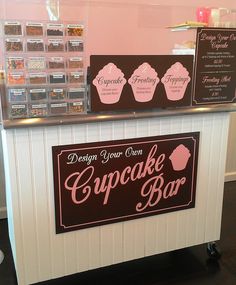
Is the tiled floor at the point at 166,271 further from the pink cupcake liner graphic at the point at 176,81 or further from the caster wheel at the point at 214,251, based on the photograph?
the pink cupcake liner graphic at the point at 176,81

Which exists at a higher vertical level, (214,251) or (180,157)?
(180,157)

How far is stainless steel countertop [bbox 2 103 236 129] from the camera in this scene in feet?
5.34

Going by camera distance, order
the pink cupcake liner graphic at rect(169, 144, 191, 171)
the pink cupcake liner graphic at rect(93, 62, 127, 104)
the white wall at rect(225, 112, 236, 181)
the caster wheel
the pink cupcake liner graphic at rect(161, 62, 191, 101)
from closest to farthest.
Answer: the pink cupcake liner graphic at rect(93, 62, 127, 104) < the pink cupcake liner graphic at rect(161, 62, 191, 101) < the pink cupcake liner graphic at rect(169, 144, 191, 171) < the caster wheel < the white wall at rect(225, 112, 236, 181)

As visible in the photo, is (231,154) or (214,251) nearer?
(214,251)

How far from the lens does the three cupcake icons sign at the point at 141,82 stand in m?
1.71

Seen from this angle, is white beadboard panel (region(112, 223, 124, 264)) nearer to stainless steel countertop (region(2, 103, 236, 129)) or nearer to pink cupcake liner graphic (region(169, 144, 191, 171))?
pink cupcake liner graphic (region(169, 144, 191, 171))

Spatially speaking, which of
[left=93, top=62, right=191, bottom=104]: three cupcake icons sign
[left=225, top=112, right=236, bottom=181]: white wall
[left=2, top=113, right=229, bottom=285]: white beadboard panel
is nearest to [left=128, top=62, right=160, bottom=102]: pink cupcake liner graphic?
[left=93, top=62, right=191, bottom=104]: three cupcake icons sign

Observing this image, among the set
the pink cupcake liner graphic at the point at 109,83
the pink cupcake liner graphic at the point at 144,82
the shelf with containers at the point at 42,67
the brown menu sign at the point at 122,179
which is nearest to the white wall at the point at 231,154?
the brown menu sign at the point at 122,179

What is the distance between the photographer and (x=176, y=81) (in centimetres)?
187

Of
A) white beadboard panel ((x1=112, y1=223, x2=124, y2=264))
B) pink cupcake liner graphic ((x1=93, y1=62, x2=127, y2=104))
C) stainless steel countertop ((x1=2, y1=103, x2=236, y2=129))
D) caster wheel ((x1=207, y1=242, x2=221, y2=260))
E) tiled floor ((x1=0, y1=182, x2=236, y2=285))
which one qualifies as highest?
pink cupcake liner graphic ((x1=93, y1=62, x2=127, y2=104))

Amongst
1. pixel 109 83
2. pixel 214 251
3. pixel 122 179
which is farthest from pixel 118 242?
pixel 109 83

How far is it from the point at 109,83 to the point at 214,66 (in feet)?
2.08

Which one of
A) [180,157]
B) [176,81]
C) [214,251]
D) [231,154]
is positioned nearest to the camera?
[176,81]

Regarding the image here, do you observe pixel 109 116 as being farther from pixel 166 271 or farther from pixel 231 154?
pixel 231 154
